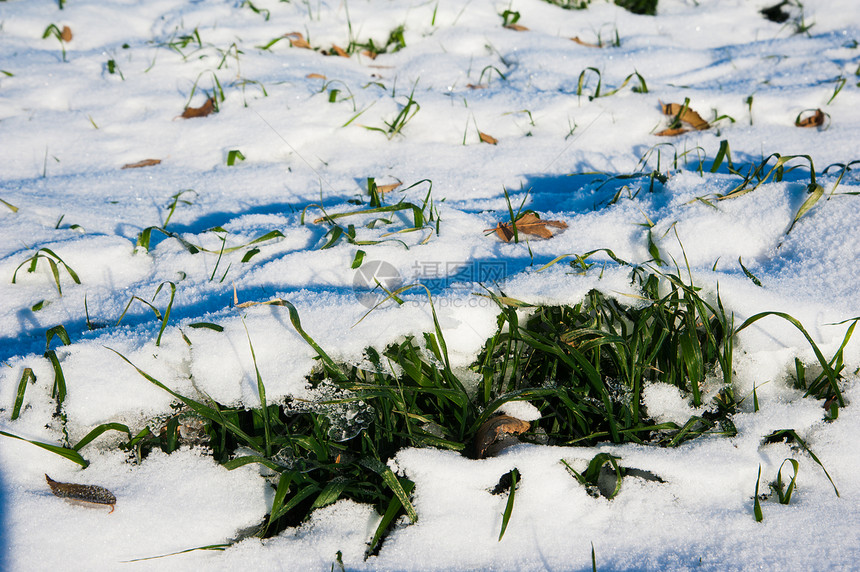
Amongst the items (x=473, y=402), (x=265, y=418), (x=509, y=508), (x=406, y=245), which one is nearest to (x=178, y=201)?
(x=406, y=245)

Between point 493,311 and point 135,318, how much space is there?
1.10 meters

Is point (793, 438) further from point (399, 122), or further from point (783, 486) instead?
point (399, 122)

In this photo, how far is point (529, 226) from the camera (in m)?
1.95

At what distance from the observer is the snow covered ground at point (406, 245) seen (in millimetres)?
1185

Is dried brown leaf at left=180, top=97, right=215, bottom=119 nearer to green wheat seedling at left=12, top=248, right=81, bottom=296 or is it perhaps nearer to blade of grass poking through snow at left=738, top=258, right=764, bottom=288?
green wheat seedling at left=12, top=248, right=81, bottom=296

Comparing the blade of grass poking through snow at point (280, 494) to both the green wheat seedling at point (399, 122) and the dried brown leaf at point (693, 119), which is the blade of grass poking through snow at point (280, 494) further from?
the dried brown leaf at point (693, 119)

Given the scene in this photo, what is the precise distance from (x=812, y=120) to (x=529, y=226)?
70.5 inches

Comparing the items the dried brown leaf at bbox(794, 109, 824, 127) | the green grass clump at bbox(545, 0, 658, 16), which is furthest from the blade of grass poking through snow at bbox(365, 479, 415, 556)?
the green grass clump at bbox(545, 0, 658, 16)

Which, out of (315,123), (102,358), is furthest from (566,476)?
(315,123)

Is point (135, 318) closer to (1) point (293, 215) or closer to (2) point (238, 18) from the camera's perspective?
(1) point (293, 215)

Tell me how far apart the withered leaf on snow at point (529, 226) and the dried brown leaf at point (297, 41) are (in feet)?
8.59

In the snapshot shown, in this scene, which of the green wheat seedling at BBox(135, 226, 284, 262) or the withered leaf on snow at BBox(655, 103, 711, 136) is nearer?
the green wheat seedling at BBox(135, 226, 284, 262)

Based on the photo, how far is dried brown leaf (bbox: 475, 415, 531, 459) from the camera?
1334 millimetres

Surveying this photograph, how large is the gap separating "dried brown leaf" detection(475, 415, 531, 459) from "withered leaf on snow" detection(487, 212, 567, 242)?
30.2 inches
